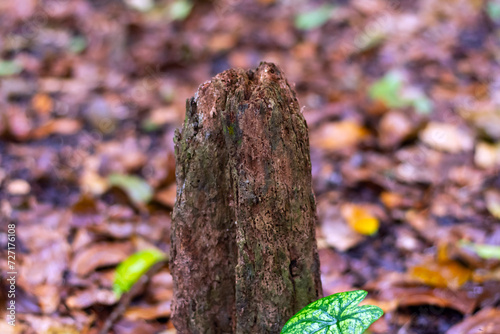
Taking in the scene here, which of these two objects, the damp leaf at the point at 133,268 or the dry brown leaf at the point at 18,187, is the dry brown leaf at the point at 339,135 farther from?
the dry brown leaf at the point at 18,187

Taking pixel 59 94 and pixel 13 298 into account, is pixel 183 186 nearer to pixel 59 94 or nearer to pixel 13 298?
pixel 13 298

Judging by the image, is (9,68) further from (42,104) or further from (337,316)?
(337,316)

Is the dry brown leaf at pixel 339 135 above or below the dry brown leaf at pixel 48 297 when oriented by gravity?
above

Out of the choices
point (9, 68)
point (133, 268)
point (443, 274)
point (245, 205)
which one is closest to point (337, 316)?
point (245, 205)

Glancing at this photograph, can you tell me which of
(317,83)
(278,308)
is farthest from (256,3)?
(278,308)

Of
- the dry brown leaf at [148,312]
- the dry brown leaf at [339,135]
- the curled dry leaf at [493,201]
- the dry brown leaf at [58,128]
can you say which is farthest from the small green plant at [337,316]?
the dry brown leaf at [58,128]

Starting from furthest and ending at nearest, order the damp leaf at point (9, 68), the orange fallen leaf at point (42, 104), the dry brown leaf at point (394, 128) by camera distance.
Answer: the damp leaf at point (9, 68) < the orange fallen leaf at point (42, 104) < the dry brown leaf at point (394, 128)

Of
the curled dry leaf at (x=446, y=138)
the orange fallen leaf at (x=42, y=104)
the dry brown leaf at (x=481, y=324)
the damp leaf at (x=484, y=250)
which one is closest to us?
the dry brown leaf at (x=481, y=324)
